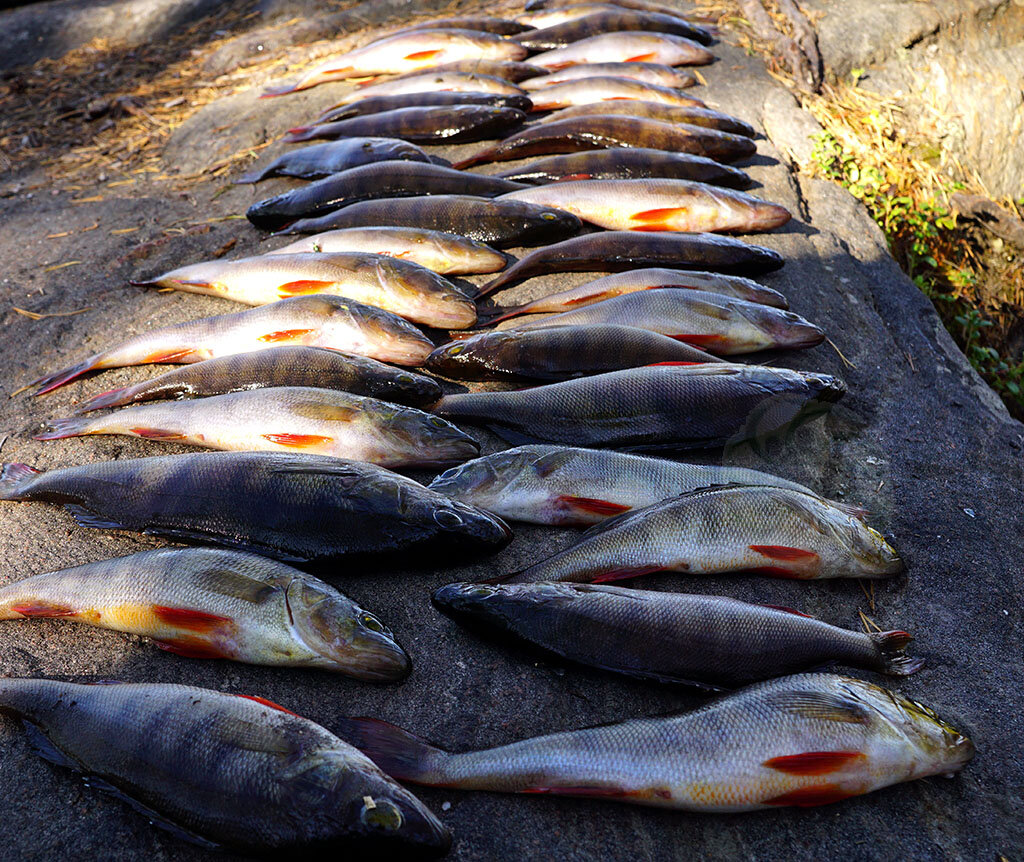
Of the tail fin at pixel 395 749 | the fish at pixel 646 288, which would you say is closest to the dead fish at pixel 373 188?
the fish at pixel 646 288

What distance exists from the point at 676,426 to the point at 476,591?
1211mm

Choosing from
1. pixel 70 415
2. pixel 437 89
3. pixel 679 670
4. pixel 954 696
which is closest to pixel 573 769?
pixel 679 670

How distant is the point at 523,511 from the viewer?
2.93 metres

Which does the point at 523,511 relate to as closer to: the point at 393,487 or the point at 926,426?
the point at 393,487

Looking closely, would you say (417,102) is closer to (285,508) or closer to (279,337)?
(279,337)

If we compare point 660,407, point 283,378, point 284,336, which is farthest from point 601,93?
point 283,378

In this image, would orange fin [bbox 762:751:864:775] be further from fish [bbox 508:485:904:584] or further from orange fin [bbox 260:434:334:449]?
orange fin [bbox 260:434:334:449]

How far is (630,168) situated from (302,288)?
7.57 ft

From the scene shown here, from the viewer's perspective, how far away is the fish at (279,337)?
145 inches

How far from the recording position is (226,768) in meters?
1.93

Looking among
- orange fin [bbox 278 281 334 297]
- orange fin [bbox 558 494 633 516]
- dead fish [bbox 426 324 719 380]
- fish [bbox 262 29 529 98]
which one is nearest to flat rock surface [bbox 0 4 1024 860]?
orange fin [bbox 558 494 633 516]

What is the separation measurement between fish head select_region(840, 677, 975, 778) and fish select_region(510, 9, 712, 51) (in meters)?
6.60

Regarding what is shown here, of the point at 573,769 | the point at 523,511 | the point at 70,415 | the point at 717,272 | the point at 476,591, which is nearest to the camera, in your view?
the point at 573,769

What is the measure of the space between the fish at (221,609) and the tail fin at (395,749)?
8.2 inches
